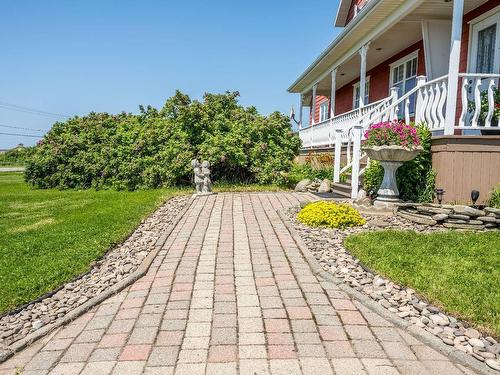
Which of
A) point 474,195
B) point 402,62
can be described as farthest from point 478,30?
point 474,195

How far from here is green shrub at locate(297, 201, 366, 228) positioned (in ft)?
21.2

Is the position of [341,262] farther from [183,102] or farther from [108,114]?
[108,114]

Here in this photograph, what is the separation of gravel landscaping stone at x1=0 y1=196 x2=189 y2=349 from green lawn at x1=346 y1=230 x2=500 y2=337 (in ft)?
9.10

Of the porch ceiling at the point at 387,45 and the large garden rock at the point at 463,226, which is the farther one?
the porch ceiling at the point at 387,45

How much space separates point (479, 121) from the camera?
7.83 m

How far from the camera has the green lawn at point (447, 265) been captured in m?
3.36

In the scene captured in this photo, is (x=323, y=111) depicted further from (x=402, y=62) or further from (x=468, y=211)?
(x=468, y=211)

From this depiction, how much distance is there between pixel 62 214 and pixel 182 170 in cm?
443

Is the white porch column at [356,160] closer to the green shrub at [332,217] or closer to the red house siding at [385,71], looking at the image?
the green shrub at [332,217]

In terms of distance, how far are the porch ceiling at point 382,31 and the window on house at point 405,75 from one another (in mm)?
451

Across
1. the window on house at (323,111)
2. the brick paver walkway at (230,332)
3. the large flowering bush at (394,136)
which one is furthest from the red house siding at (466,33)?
the window on house at (323,111)

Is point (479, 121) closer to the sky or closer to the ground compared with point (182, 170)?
closer to the sky

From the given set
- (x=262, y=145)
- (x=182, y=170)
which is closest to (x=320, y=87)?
(x=262, y=145)

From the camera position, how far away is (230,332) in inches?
120
